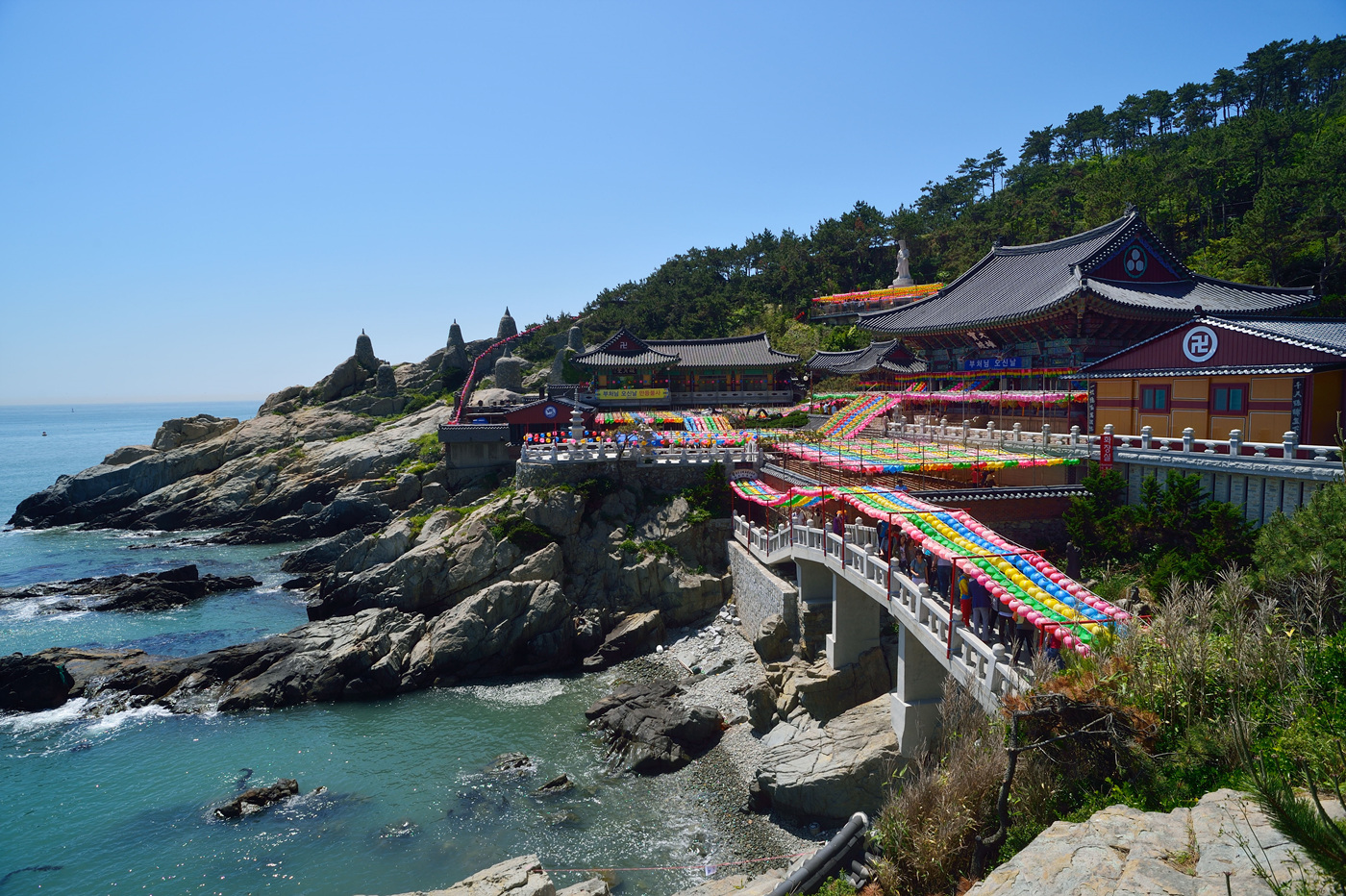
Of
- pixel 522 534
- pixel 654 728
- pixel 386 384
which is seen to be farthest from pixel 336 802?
pixel 386 384

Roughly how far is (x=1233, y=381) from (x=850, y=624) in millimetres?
12841

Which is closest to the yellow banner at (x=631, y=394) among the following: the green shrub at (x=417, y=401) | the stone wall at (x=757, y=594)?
the green shrub at (x=417, y=401)

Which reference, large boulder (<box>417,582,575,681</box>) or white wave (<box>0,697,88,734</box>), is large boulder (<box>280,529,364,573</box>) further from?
large boulder (<box>417,582,575,681</box>)

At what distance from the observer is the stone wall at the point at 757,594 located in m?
23.7

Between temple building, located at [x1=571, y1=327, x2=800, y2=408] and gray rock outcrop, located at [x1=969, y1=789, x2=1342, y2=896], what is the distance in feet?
148

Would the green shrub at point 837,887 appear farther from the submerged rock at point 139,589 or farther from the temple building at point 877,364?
the submerged rock at point 139,589

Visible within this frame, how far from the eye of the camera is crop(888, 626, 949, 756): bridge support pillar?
16859 millimetres

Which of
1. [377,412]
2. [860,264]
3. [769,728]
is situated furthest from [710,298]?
[769,728]

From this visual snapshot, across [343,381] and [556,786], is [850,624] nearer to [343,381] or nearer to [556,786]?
[556,786]

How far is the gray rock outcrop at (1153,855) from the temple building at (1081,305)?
22790mm

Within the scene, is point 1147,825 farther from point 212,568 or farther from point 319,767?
point 212,568

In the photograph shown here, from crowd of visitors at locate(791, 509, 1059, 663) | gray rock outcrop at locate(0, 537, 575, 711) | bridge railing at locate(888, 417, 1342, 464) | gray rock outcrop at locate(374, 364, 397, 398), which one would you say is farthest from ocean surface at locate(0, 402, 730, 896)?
gray rock outcrop at locate(374, 364, 397, 398)

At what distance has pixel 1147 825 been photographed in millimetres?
8859

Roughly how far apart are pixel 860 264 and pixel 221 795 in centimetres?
7474
